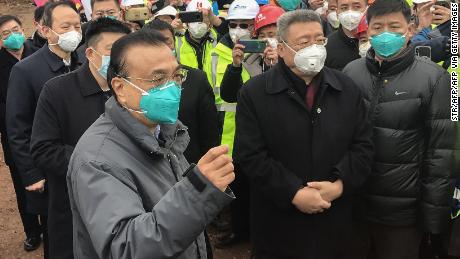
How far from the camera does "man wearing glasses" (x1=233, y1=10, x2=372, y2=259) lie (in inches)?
133

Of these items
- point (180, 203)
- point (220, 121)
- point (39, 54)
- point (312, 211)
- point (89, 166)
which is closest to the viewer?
point (180, 203)

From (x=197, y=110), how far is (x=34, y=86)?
55.6 inches

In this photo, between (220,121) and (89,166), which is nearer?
(89,166)

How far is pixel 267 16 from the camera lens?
15.5 feet

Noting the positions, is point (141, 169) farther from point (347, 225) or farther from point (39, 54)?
point (39, 54)

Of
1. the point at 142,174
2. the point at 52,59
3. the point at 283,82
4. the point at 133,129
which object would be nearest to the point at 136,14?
the point at 52,59

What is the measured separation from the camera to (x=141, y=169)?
6.86ft

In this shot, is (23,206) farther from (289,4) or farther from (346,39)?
(289,4)

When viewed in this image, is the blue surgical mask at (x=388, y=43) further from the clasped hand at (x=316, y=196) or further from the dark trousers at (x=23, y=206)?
the dark trousers at (x=23, y=206)

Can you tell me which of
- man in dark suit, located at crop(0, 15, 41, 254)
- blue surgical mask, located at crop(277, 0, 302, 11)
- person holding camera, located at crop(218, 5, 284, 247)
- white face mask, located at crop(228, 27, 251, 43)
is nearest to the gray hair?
person holding camera, located at crop(218, 5, 284, 247)

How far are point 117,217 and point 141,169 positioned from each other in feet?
1.04

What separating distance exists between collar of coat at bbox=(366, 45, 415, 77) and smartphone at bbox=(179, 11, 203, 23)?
8.43 feet

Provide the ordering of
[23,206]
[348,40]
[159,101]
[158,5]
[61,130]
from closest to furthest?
[159,101] < [61,130] < [348,40] < [23,206] < [158,5]

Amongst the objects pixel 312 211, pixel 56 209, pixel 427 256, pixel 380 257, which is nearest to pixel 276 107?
pixel 312 211
